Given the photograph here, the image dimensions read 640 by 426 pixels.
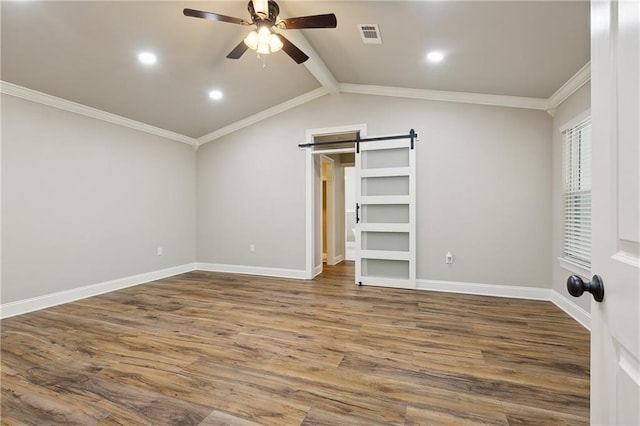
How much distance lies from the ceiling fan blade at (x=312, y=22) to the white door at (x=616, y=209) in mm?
1974

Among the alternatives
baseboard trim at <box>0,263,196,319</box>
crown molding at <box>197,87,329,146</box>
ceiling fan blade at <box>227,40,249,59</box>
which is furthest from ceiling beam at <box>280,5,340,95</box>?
baseboard trim at <box>0,263,196,319</box>

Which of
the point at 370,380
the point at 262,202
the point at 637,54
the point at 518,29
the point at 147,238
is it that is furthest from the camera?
the point at 262,202

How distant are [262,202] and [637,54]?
4.88 metres

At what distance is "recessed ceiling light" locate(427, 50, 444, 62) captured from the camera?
315 cm

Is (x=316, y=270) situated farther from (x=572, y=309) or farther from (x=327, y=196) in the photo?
(x=572, y=309)

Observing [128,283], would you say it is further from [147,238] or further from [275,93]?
[275,93]

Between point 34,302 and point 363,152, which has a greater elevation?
point 363,152

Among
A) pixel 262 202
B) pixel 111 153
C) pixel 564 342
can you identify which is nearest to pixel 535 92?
pixel 564 342

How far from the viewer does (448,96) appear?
13.4 feet

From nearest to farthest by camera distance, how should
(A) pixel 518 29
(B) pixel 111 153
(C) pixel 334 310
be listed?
(A) pixel 518 29, (C) pixel 334 310, (B) pixel 111 153

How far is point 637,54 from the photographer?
600 millimetres

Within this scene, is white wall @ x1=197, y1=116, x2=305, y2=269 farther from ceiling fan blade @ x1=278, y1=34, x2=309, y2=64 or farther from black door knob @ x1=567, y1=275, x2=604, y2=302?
black door knob @ x1=567, y1=275, x2=604, y2=302

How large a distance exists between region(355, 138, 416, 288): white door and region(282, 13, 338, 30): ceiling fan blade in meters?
2.21

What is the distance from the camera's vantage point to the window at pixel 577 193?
2.96 metres
